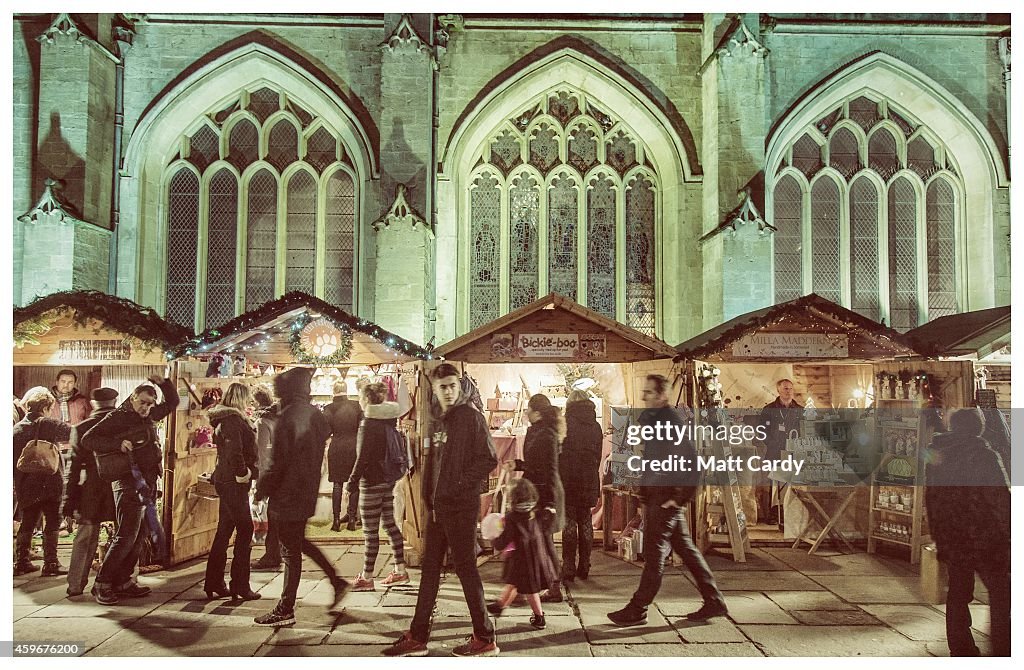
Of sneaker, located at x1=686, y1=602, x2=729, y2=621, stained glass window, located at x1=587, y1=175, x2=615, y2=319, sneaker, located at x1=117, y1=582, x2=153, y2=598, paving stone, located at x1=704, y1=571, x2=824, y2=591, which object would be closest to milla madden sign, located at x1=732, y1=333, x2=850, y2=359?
paving stone, located at x1=704, y1=571, x2=824, y2=591

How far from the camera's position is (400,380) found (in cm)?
666

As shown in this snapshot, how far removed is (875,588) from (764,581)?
92cm

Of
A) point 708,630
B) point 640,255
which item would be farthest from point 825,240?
point 708,630

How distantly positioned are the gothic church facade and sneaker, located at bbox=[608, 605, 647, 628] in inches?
197

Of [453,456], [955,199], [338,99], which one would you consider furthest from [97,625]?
[955,199]

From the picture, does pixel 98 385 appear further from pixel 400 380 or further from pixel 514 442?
pixel 514 442

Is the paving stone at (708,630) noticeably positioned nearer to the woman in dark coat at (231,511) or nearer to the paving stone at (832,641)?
the paving stone at (832,641)

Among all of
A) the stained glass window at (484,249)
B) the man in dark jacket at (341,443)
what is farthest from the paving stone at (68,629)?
the stained glass window at (484,249)

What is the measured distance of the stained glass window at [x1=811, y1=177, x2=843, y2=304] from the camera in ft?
32.9

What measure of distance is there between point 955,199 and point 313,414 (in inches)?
403

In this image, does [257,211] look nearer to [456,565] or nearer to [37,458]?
[37,458]

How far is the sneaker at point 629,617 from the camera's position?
4.75 metres

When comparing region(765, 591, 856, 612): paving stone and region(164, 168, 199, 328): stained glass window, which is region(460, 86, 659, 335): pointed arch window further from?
region(765, 591, 856, 612): paving stone

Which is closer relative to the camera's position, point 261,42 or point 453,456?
point 453,456
